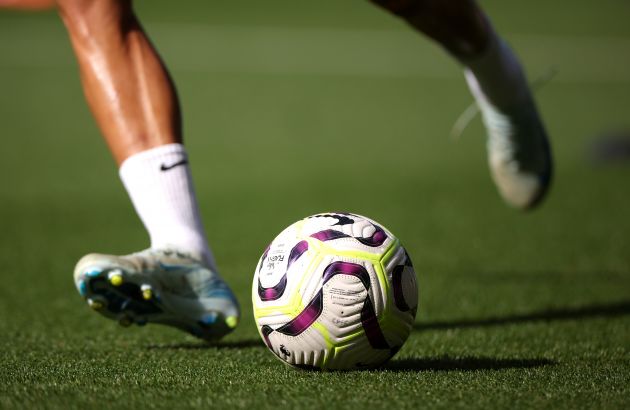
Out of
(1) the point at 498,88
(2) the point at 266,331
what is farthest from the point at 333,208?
(2) the point at 266,331

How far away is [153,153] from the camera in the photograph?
3.23m

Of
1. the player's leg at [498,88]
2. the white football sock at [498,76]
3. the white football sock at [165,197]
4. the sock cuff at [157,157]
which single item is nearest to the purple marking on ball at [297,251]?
the white football sock at [165,197]

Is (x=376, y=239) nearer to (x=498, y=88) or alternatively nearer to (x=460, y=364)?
(x=460, y=364)

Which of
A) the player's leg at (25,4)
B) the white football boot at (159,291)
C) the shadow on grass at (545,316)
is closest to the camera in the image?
the white football boot at (159,291)

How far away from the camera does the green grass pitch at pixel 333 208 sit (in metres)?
2.60

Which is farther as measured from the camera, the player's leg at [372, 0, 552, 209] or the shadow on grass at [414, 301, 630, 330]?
the player's leg at [372, 0, 552, 209]

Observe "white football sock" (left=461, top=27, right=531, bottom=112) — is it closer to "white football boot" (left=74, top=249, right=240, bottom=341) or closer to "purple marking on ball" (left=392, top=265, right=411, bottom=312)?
"white football boot" (left=74, top=249, right=240, bottom=341)

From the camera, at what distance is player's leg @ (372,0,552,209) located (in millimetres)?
4156

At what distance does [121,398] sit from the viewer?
7.79ft

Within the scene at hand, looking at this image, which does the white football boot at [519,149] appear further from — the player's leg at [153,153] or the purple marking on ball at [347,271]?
the purple marking on ball at [347,271]

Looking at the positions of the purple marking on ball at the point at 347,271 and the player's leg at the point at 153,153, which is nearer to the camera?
the purple marking on ball at the point at 347,271

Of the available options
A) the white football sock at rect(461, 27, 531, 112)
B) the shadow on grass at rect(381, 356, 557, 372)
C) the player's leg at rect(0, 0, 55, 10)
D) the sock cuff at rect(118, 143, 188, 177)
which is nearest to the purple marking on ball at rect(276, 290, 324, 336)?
the shadow on grass at rect(381, 356, 557, 372)

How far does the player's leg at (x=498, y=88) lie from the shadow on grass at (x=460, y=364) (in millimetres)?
1536

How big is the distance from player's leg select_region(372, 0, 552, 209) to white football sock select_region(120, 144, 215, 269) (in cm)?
113
